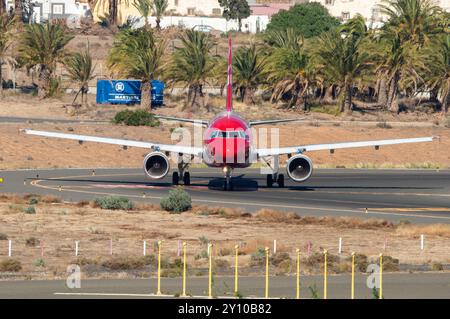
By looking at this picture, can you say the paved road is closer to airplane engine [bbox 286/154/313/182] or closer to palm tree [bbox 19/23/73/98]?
airplane engine [bbox 286/154/313/182]

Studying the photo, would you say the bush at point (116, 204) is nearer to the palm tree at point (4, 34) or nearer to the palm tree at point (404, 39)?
the palm tree at point (4, 34)

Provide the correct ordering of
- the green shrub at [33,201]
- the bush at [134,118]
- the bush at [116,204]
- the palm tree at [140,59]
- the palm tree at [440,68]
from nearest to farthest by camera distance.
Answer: the bush at [116,204]
the green shrub at [33,201]
the bush at [134,118]
the palm tree at [140,59]
the palm tree at [440,68]

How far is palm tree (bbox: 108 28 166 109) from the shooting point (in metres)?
123

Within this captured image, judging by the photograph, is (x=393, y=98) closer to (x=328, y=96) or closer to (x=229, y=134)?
(x=328, y=96)

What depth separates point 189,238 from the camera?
5475 centimetres

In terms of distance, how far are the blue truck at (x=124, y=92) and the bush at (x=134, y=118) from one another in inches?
481

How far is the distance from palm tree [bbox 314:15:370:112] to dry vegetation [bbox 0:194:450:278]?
63044 millimetres

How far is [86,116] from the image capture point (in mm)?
120812

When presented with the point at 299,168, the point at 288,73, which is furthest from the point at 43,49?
the point at 299,168

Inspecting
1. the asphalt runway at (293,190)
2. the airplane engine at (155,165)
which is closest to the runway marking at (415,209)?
the asphalt runway at (293,190)

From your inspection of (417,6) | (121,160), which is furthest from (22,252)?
(417,6)

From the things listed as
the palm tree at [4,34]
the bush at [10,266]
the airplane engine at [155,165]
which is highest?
the palm tree at [4,34]

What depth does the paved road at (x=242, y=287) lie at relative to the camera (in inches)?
1542
